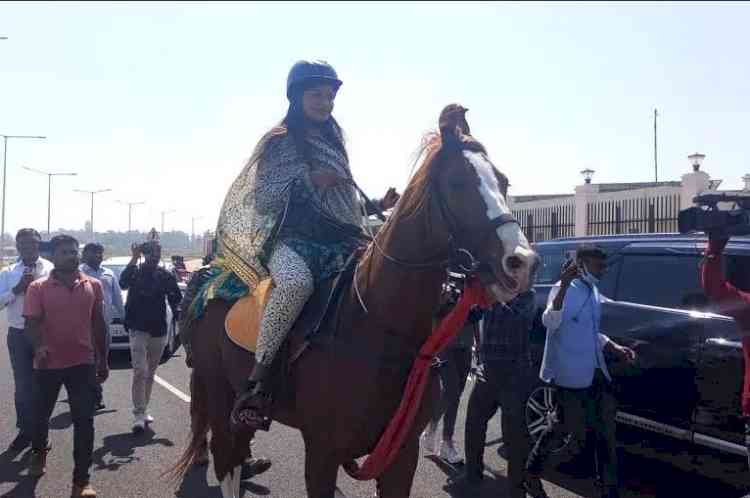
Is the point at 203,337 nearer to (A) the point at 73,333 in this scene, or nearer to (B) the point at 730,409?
(A) the point at 73,333

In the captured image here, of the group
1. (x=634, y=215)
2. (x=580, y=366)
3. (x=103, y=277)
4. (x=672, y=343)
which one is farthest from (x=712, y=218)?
(x=634, y=215)

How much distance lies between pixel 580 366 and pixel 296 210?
2.60 metres

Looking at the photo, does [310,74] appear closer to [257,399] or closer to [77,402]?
[257,399]

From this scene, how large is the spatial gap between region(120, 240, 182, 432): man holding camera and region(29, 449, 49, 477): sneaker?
152 cm

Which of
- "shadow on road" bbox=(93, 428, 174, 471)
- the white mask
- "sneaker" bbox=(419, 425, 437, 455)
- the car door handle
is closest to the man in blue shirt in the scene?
the white mask

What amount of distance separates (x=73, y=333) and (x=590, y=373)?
164 inches

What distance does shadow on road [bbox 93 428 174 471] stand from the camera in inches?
257

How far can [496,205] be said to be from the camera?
2807 millimetres

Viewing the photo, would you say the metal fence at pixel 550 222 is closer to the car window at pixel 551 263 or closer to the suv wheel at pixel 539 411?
the car window at pixel 551 263

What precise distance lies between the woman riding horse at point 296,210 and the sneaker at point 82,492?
233 centimetres

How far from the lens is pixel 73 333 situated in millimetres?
5633

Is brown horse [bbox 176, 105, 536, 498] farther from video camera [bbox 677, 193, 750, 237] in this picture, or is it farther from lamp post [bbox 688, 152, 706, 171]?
lamp post [bbox 688, 152, 706, 171]

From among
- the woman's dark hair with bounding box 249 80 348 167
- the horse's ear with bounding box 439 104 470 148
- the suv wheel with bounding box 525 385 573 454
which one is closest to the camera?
the horse's ear with bounding box 439 104 470 148

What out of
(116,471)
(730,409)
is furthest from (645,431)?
(116,471)
